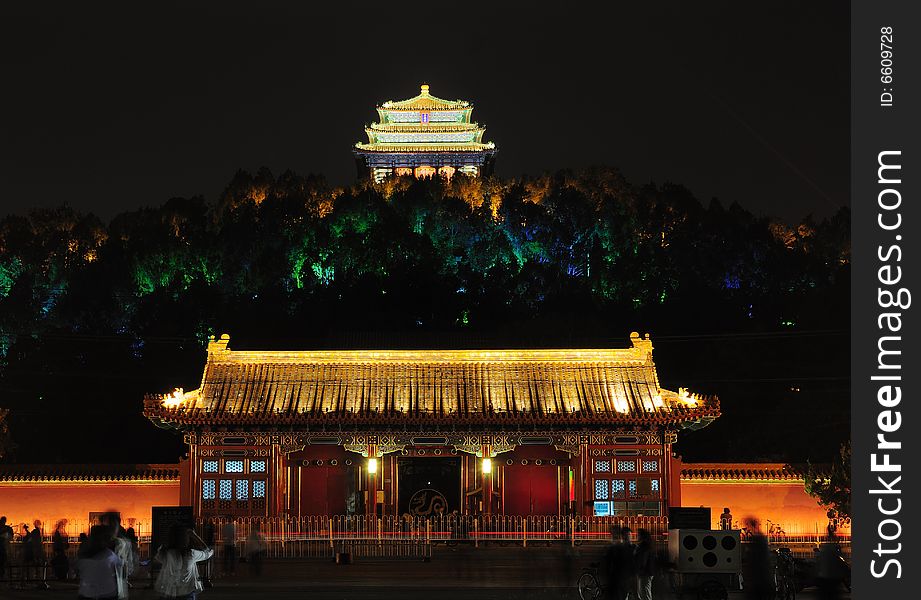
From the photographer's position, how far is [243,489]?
38.8 metres

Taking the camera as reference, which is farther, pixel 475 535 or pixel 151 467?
pixel 151 467

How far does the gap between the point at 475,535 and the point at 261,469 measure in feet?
22.4

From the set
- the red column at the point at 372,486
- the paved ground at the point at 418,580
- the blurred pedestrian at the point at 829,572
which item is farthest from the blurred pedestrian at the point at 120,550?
the red column at the point at 372,486

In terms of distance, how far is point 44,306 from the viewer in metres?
73.3

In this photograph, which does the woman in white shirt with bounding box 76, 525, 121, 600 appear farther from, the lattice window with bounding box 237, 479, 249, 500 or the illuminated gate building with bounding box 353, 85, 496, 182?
→ the illuminated gate building with bounding box 353, 85, 496, 182

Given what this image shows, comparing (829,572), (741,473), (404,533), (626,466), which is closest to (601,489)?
(626,466)

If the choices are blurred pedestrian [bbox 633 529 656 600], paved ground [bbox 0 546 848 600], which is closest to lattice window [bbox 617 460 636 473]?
paved ground [bbox 0 546 848 600]

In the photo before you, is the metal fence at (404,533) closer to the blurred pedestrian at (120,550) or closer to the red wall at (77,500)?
the red wall at (77,500)

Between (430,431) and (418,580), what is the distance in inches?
415

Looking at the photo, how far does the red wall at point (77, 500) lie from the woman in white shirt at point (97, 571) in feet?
74.7

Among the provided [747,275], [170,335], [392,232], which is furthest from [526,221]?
[170,335]

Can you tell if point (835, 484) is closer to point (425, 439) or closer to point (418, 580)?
point (425, 439)

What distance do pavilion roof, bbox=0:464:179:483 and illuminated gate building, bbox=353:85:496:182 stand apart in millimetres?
62536

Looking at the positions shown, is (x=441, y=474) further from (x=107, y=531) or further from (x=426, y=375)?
(x=107, y=531)
